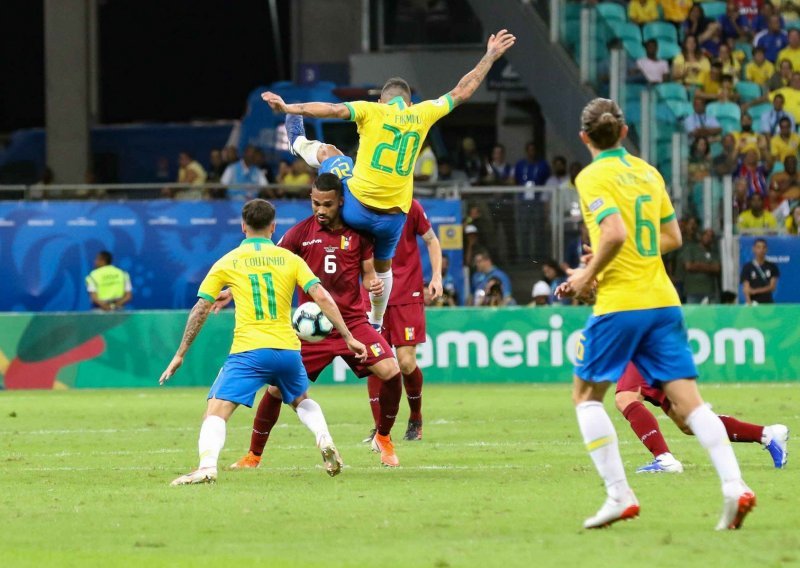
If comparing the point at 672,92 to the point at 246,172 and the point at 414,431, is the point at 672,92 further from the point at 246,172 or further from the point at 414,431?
the point at 414,431

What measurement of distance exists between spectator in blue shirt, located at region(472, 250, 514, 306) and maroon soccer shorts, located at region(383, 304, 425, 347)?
966cm

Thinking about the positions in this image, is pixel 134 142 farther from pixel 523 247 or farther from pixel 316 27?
pixel 523 247

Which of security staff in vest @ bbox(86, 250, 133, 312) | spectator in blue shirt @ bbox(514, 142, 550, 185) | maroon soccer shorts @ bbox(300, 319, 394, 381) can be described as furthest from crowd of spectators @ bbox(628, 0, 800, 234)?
Result: maroon soccer shorts @ bbox(300, 319, 394, 381)

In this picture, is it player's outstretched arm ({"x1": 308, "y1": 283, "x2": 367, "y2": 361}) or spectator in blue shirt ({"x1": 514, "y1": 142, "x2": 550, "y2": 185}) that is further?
spectator in blue shirt ({"x1": 514, "y1": 142, "x2": 550, "y2": 185})

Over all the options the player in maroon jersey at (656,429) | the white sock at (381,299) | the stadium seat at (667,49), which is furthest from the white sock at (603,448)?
the stadium seat at (667,49)

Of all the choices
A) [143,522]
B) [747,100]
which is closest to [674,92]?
[747,100]

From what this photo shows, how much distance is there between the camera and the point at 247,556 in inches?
303

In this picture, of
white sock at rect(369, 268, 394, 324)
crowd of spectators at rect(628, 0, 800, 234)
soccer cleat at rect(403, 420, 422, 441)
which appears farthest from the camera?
crowd of spectators at rect(628, 0, 800, 234)

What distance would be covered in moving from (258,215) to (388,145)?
1.80 m

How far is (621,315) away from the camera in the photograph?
8.41 m

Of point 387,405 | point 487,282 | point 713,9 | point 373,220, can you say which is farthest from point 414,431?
point 713,9

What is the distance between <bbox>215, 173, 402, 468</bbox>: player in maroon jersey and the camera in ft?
40.0

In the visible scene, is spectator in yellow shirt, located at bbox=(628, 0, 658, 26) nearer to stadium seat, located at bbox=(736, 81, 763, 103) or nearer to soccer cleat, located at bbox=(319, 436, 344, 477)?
stadium seat, located at bbox=(736, 81, 763, 103)

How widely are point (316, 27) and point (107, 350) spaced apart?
17.9 metres
